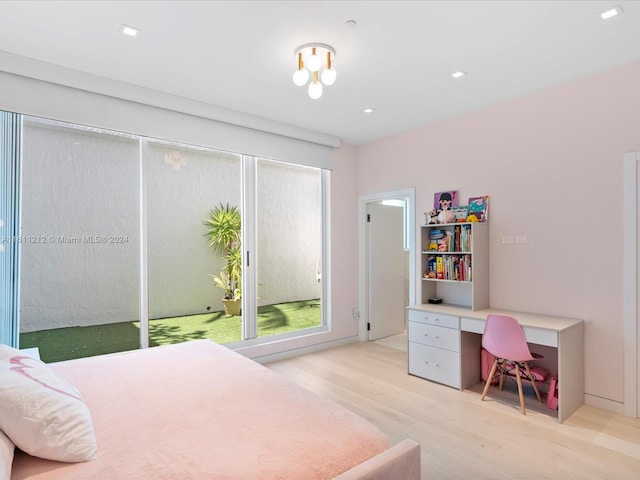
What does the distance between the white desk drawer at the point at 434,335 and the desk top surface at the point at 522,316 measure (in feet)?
0.55

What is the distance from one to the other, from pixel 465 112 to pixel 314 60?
212cm

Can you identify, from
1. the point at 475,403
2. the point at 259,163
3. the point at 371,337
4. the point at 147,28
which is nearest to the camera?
the point at 147,28

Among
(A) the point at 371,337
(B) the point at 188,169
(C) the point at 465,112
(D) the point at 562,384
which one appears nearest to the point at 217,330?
(B) the point at 188,169

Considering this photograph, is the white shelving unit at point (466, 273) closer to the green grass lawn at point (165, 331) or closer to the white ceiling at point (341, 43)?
the white ceiling at point (341, 43)

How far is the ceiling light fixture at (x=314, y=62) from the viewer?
246cm

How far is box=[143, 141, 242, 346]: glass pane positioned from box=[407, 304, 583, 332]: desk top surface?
2214 millimetres

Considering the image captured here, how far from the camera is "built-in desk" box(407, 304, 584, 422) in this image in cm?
275

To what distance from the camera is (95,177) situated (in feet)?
10.6

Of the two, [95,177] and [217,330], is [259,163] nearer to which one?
[95,177]

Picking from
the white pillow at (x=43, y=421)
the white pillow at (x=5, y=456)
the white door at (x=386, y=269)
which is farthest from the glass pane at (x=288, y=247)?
the white pillow at (x=5, y=456)

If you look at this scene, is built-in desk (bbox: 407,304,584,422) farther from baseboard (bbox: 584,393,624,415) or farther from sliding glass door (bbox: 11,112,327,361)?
sliding glass door (bbox: 11,112,327,361)

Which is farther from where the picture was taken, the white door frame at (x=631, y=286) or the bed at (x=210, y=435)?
the white door frame at (x=631, y=286)

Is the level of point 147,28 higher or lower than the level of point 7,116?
higher

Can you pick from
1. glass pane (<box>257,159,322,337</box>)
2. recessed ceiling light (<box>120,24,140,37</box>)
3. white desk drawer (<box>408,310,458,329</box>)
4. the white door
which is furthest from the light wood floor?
recessed ceiling light (<box>120,24,140,37</box>)
